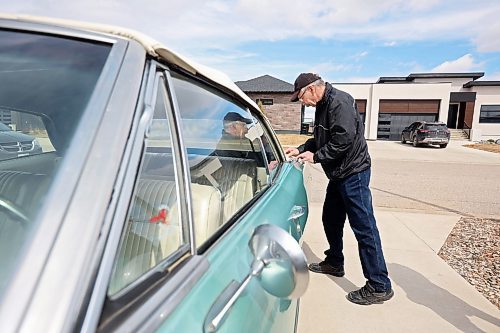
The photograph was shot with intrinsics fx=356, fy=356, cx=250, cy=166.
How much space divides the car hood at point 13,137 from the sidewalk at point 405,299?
2173mm

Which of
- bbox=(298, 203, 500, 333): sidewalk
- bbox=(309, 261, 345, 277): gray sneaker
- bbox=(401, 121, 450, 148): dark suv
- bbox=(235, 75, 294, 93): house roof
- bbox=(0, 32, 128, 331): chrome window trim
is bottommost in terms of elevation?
bbox=(298, 203, 500, 333): sidewalk

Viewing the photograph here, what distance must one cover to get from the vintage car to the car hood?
0.29 m

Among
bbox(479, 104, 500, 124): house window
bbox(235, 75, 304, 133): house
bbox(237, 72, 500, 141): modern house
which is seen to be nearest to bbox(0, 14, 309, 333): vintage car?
bbox(235, 75, 304, 133): house

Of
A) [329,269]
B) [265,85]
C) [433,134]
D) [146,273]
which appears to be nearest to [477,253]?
[329,269]

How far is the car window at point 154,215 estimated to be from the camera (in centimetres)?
92

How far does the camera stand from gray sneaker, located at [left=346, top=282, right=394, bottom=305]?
112 inches

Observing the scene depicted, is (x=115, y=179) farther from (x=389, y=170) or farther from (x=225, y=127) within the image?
(x=389, y=170)

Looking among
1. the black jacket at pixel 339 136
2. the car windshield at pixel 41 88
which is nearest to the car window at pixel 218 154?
the car windshield at pixel 41 88

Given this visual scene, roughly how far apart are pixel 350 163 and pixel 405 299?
126cm

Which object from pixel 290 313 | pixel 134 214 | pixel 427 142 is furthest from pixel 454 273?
pixel 427 142

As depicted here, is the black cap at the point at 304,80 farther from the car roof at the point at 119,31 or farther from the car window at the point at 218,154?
the car roof at the point at 119,31

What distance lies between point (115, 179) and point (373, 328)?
2440mm

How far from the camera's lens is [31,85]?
3.62ft

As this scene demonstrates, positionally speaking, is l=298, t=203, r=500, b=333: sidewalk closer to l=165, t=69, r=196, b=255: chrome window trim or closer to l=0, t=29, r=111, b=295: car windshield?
l=165, t=69, r=196, b=255: chrome window trim
